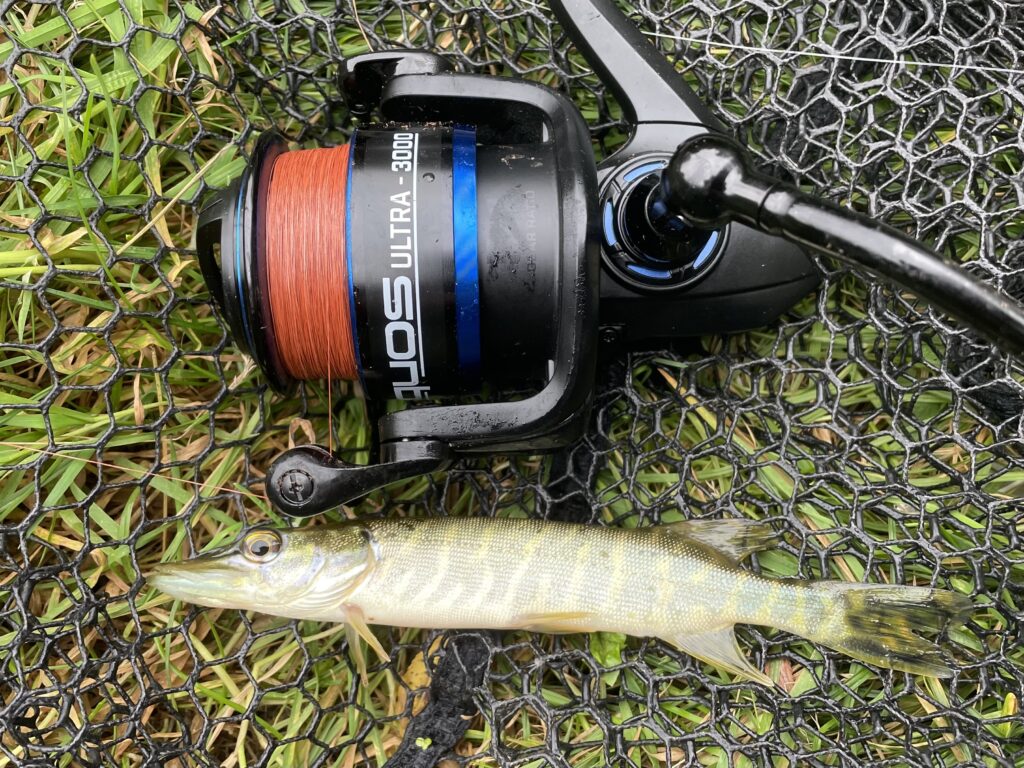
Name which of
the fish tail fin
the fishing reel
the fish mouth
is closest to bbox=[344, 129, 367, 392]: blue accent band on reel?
the fishing reel

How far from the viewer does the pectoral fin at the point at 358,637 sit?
181 centimetres

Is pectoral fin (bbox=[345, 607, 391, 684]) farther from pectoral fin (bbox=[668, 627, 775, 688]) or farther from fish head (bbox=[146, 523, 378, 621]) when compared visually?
pectoral fin (bbox=[668, 627, 775, 688])

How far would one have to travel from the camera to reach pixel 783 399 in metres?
2.03

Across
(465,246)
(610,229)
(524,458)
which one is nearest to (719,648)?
(524,458)

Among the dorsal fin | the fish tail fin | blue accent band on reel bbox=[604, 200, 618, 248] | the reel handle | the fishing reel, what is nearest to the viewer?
the reel handle

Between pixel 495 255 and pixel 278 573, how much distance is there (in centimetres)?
89

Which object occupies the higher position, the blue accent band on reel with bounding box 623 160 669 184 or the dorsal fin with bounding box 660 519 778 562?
the blue accent band on reel with bounding box 623 160 669 184

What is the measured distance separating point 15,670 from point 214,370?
2.84ft

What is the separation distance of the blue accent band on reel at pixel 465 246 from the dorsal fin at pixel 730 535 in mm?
710

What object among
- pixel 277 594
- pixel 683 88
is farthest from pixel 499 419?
pixel 683 88

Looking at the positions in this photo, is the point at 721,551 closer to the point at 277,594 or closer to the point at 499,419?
the point at 499,419

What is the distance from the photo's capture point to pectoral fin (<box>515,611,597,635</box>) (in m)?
1.81

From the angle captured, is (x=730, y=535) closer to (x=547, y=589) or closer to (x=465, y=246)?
(x=547, y=589)

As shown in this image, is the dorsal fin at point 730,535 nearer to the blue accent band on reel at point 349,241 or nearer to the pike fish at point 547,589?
the pike fish at point 547,589
